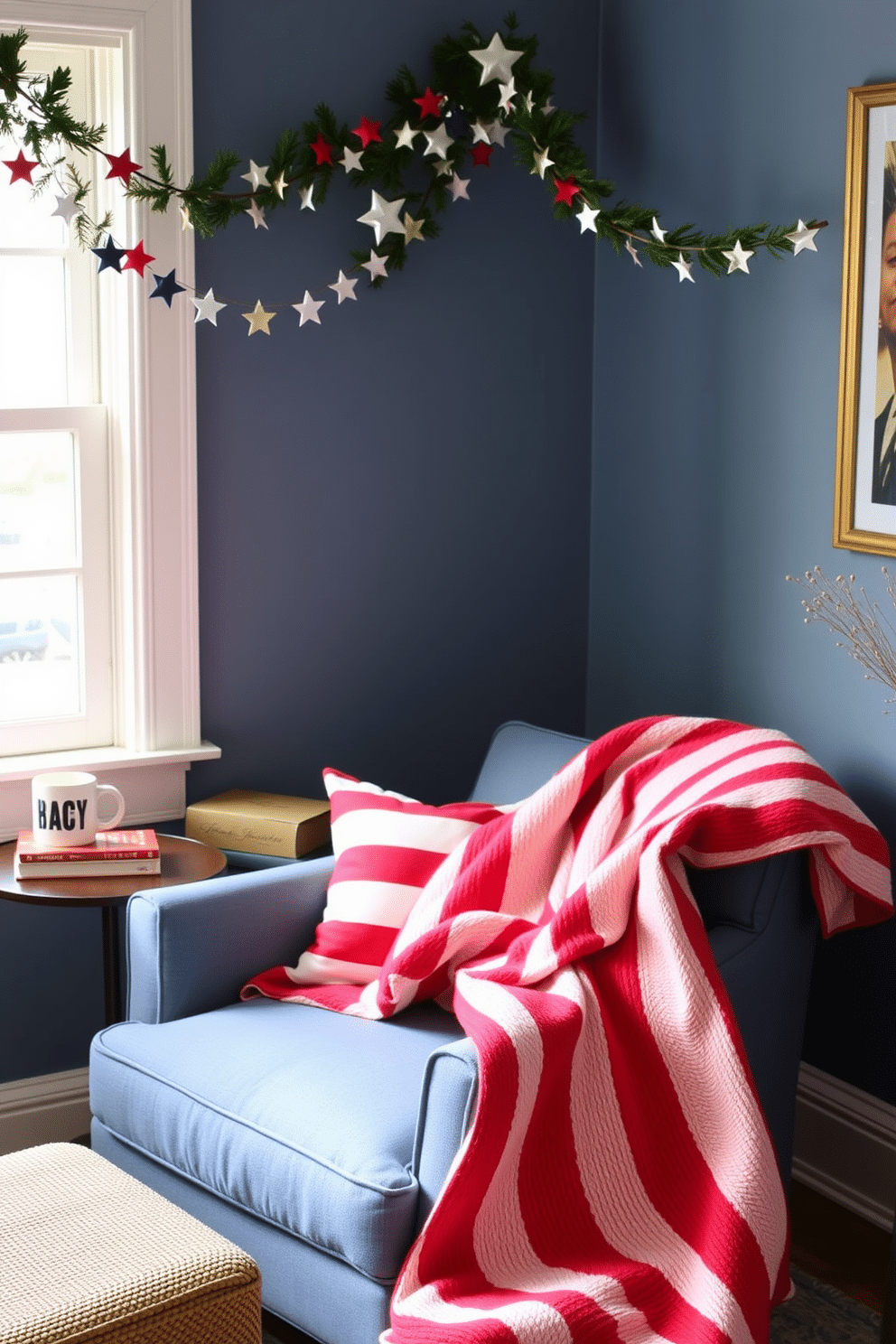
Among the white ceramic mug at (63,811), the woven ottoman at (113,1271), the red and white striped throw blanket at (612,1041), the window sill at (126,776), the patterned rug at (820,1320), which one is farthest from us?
the window sill at (126,776)

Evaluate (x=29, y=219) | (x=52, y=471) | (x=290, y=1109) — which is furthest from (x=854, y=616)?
(x=29, y=219)

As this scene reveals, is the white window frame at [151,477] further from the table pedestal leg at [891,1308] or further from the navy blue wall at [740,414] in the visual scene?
the table pedestal leg at [891,1308]

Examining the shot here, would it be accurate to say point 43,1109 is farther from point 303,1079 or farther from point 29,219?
point 29,219

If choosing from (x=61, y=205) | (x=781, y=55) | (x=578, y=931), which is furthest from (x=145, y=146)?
(x=578, y=931)

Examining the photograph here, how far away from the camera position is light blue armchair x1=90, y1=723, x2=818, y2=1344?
1830 millimetres

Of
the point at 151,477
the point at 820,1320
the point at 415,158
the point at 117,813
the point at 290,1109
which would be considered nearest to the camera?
the point at 290,1109

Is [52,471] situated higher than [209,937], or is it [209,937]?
[52,471]

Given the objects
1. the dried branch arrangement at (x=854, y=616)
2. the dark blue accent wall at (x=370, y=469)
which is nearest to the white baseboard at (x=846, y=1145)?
the dried branch arrangement at (x=854, y=616)

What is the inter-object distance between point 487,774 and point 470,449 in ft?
Result: 2.37

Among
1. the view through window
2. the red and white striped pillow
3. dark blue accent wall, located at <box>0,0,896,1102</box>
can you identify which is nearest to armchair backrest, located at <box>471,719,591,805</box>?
the red and white striped pillow

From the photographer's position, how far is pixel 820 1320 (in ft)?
7.34

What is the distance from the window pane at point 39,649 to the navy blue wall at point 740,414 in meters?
1.12

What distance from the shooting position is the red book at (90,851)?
2377 millimetres

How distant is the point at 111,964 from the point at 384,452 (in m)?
1.12
